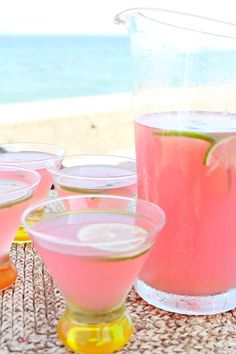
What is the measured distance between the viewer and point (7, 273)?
814 mm

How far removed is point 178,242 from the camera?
2.38 ft

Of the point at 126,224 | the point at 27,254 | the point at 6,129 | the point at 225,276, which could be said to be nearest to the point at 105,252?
Answer: the point at 126,224

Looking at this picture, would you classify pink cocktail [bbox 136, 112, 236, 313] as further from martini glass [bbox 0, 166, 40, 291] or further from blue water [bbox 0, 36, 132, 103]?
blue water [bbox 0, 36, 132, 103]

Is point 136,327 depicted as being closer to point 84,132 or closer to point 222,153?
point 222,153

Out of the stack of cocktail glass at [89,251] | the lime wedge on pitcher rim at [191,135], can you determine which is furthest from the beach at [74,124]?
the lime wedge on pitcher rim at [191,135]

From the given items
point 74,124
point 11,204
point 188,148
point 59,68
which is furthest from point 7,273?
point 59,68

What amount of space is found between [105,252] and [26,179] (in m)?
0.31

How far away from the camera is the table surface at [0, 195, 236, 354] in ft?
2.16

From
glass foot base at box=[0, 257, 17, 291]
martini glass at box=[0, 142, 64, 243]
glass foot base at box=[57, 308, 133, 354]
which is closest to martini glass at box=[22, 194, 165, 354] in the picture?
glass foot base at box=[57, 308, 133, 354]

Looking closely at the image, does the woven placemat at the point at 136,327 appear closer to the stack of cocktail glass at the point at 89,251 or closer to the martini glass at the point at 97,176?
the stack of cocktail glass at the point at 89,251

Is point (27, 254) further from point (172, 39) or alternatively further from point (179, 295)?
Answer: point (172, 39)

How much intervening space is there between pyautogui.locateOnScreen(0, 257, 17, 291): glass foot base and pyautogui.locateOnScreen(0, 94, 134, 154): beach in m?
1.96

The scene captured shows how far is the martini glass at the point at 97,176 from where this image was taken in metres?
A: 0.90

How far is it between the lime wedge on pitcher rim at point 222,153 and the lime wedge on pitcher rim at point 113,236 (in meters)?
0.12
